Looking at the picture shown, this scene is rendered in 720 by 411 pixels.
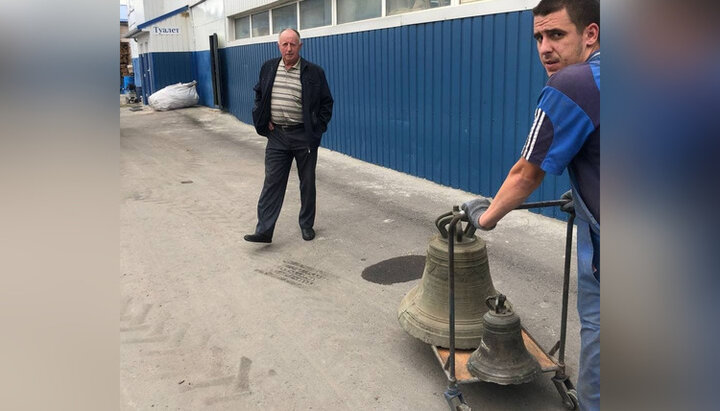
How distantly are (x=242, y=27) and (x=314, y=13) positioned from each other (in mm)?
5915

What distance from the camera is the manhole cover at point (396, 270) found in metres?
4.76

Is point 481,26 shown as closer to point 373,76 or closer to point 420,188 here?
point 420,188

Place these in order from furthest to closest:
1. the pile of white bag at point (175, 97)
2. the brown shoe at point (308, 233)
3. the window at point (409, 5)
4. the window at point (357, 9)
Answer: the pile of white bag at point (175, 97) → the window at point (357, 9) → the window at point (409, 5) → the brown shoe at point (308, 233)

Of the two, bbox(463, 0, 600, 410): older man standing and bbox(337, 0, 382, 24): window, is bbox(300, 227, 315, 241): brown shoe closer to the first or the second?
bbox(463, 0, 600, 410): older man standing

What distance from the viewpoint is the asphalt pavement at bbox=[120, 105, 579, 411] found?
3.15m

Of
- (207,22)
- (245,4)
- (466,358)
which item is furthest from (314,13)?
(466,358)

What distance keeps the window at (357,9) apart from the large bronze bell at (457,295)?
6.92 meters

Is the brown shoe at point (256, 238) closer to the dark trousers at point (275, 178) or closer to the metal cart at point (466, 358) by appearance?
the dark trousers at point (275, 178)

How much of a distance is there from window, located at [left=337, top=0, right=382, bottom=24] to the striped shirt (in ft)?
14.0

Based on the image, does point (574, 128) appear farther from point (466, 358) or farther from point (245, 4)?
point (245, 4)

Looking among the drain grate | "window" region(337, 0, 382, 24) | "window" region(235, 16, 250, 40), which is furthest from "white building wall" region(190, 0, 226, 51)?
the drain grate

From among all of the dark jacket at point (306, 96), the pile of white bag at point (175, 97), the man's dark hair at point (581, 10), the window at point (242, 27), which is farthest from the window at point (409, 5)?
the pile of white bag at point (175, 97)

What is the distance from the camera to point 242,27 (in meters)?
16.9
